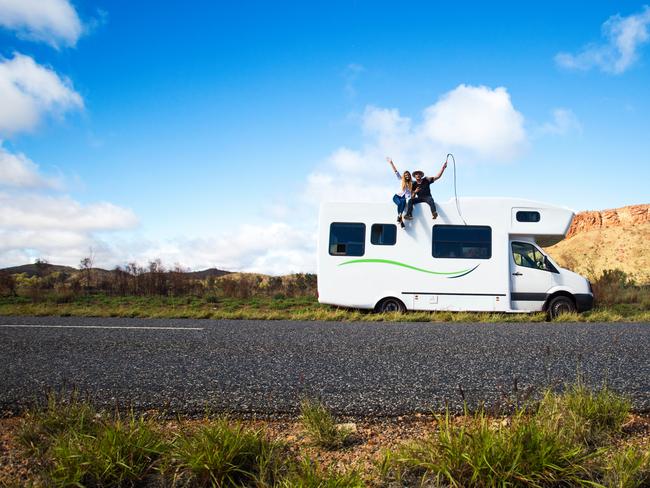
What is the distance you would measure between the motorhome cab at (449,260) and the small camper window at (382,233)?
3cm

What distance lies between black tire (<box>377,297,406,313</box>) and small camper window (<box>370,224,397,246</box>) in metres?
1.48

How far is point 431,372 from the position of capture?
3.67 metres

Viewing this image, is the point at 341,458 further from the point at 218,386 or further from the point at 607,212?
the point at 607,212

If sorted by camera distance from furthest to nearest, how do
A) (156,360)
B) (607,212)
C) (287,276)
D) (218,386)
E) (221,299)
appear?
1. (607,212)
2. (287,276)
3. (221,299)
4. (156,360)
5. (218,386)

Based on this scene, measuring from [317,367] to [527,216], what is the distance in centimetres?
942

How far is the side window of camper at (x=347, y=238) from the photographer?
11.5 meters

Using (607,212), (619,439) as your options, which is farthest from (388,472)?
(607,212)

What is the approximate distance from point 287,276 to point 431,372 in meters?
19.6

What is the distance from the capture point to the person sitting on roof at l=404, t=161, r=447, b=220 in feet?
37.2

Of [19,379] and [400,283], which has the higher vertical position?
[400,283]

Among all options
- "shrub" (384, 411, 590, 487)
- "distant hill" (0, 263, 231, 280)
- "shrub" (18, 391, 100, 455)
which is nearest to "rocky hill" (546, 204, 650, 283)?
"distant hill" (0, 263, 231, 280)

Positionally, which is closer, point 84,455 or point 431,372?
point 84,455

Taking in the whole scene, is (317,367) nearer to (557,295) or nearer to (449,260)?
(449,260)

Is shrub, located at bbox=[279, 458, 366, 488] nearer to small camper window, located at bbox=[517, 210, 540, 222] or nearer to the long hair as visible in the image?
the long hair
